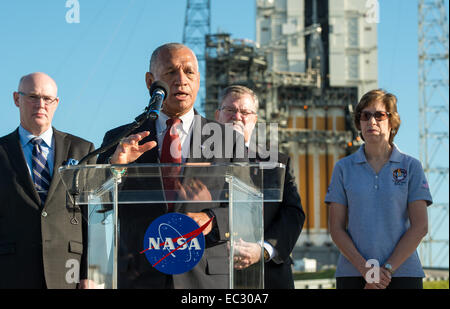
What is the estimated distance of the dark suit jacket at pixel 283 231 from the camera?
14.7 feet

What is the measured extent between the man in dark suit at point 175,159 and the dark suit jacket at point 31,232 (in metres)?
0.85

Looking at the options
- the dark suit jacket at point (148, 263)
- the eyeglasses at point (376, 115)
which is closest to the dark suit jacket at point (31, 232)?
the dark suit jacket at point (148, 263)

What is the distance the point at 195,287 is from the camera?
298 centimetres

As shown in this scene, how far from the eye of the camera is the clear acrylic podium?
120 inches

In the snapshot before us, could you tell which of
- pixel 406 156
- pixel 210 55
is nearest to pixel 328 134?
Answer: pixel 210 55

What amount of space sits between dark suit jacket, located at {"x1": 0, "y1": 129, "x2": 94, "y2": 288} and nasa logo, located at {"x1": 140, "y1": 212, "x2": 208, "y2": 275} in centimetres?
159

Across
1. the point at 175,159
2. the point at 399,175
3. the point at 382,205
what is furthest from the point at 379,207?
the point at 175,159

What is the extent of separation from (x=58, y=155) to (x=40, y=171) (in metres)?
0.16

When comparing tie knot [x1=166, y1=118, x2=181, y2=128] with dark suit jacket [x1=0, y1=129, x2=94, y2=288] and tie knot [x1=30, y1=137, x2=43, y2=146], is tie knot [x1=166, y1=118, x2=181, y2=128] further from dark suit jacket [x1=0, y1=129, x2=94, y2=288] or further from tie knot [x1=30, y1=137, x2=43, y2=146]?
tie knot [x1=30, y1=137, x2=43, y2=146]

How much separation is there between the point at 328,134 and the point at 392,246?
45.0 metres

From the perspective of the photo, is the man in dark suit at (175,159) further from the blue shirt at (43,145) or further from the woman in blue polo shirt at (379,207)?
the woman in blue polo shirt at (379,207)

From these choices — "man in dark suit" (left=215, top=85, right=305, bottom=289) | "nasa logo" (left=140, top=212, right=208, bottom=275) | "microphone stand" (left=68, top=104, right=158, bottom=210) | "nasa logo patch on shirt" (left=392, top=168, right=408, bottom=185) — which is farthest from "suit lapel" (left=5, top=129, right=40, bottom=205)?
"nasa logo patch on shirt" (left=392, top=168, right=408, bottom=185)

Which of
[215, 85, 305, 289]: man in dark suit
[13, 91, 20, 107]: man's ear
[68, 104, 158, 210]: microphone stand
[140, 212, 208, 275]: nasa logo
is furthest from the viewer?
[13, 91, 20, 107]: man's ear
